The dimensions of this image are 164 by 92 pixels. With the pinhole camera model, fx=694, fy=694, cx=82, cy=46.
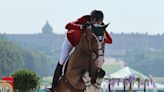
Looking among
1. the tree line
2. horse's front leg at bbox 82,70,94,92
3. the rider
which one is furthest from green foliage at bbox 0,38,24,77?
horse's front leg at bbox 82,70,94,92

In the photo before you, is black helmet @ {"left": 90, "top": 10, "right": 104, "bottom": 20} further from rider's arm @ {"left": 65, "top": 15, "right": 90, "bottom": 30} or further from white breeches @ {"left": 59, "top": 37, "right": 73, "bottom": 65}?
white breeches @ {"left": 59, "top": 37, "right": 73, "bottom": 65}

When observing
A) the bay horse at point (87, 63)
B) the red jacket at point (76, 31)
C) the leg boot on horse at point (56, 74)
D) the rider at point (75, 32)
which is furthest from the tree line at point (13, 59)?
the bay horse at point (87, 63)

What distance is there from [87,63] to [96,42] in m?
0.31

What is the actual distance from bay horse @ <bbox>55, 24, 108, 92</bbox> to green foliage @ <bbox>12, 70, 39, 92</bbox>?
1281 centimetres

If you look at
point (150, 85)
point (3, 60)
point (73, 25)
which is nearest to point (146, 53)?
point (3, 60)

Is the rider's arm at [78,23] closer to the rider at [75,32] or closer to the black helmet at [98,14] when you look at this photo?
the rider at [75,32]

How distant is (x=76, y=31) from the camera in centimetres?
734

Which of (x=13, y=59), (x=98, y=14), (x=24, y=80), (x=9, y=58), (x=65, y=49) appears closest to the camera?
(x=98, y=14)

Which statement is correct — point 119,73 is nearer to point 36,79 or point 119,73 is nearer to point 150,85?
point 150,85

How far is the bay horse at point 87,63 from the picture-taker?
6723 mm

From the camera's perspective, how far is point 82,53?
7.05m

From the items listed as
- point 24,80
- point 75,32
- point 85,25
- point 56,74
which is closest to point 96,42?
point 85,25

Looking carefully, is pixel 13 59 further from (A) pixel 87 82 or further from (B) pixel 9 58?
(A) pixel 87 82

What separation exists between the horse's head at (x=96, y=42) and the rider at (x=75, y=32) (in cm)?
15
